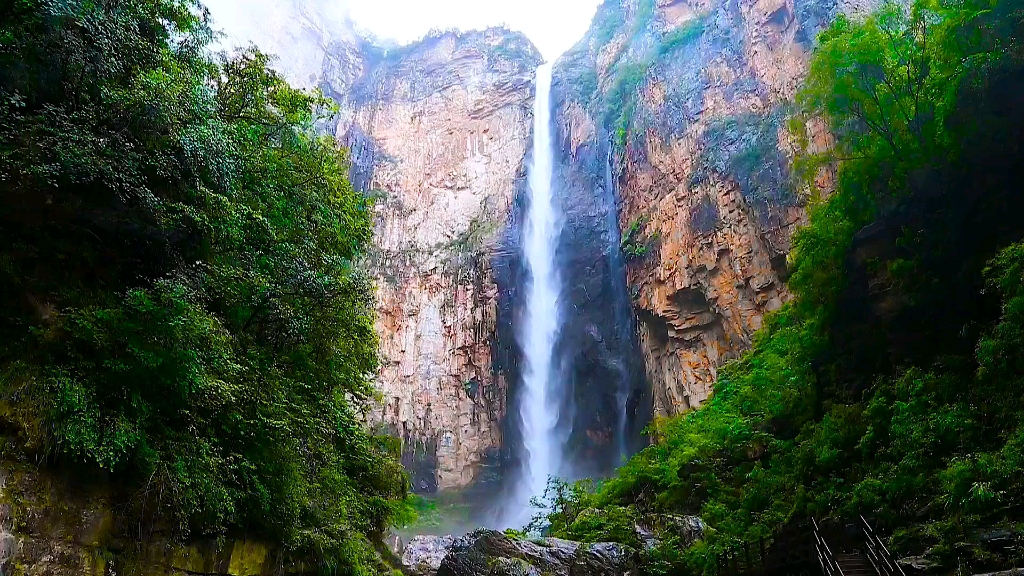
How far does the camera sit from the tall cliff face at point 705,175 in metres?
19.8

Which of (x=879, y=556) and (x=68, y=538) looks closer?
(x=68, y=538)

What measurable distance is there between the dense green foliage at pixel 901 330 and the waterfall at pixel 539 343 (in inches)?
487

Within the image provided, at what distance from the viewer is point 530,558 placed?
10.7 m

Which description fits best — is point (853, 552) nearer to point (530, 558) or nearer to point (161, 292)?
point (530, 558)

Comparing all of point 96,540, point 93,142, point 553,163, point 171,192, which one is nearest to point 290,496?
point 96,540

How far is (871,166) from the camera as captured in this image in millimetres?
11156

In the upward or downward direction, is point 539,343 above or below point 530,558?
above

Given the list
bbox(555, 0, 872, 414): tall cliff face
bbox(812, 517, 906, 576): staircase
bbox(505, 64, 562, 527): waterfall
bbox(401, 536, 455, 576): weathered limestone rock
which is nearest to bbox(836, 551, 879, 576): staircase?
bbox(812, 517, 906, 576): staircase

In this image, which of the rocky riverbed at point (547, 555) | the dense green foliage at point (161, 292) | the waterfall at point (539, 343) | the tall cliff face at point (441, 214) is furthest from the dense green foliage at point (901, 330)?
the tall cliff face at point (441, 214)

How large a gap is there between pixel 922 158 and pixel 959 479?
6165 millimetres

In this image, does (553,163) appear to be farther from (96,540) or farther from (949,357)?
(96,540)

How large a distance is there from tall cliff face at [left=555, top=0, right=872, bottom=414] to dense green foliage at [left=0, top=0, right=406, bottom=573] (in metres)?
14.7

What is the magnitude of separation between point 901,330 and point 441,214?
27805 mm

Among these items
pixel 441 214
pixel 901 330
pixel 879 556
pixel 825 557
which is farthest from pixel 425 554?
pixel 441 214
